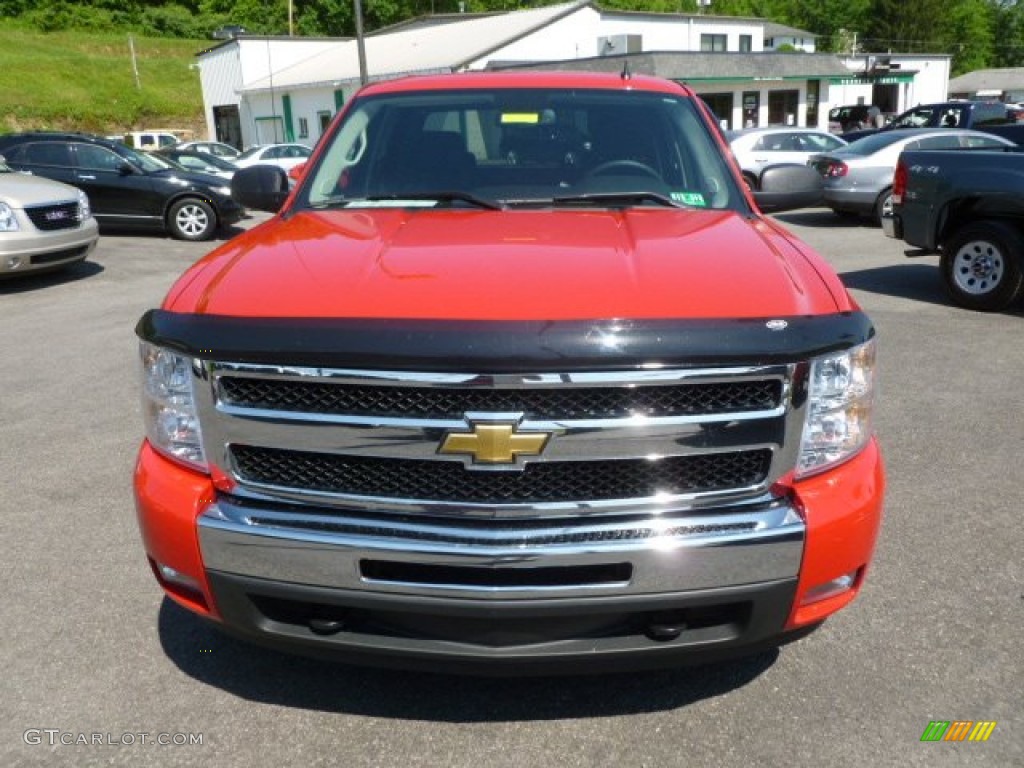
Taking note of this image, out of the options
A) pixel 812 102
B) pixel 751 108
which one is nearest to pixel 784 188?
pixel 751 108

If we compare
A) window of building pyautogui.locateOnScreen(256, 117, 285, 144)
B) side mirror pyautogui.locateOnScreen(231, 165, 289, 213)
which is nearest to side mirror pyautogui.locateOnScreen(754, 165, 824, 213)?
side mirror pyautogui.locateOnScreen(231, 165, 289, 213)

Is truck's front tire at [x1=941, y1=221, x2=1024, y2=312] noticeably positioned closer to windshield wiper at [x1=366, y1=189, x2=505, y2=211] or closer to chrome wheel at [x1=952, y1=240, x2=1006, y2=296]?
chrome wheel at [x1=952, y1=240, x2=1006, y2=296]

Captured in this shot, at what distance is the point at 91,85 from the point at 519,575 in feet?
219

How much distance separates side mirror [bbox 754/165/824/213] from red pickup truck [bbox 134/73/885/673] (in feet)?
5.15

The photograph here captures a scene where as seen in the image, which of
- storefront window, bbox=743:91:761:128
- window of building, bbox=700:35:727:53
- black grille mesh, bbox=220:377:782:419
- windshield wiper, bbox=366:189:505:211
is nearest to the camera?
black grille mesh, bbox=220:377:782:419

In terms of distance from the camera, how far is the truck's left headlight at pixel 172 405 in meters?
2.33

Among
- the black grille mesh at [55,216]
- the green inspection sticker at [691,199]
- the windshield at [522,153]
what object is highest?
the windshield at [522,153]

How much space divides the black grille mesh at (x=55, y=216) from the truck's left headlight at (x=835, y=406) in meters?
9.57

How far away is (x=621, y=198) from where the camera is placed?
3.37 metres

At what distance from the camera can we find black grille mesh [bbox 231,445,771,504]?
7.19 feet

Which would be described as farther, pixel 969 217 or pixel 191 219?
pixel 191 219

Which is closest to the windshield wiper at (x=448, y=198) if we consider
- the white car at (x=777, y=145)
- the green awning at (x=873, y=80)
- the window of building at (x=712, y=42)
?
the white car at (x=777, y=145)

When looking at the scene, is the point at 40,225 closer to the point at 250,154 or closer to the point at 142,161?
the point at 142,161

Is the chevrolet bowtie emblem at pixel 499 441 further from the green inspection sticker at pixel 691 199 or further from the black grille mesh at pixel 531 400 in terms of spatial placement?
the green inspection sticker at pixel 691 199
